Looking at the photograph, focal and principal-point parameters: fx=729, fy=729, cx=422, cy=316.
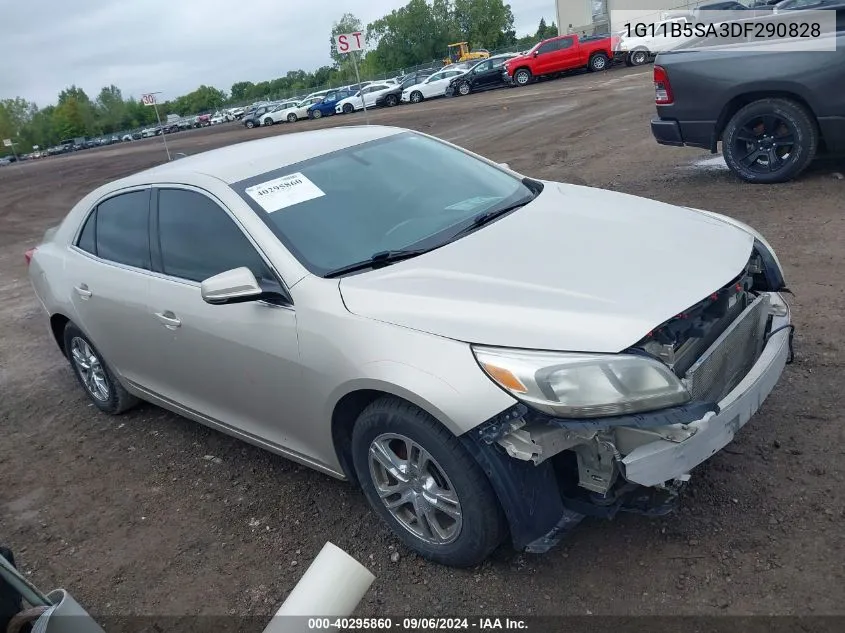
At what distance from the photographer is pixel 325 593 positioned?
2039 mm

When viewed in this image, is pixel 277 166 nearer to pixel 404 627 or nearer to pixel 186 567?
pixel 186 567

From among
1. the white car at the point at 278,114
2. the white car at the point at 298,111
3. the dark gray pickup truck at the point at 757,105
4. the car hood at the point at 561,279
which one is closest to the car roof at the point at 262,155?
the car hood at the point at 561,279

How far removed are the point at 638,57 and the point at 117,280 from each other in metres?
27.2

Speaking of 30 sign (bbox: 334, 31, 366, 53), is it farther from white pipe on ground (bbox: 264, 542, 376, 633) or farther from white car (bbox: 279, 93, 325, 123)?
white car (bbox: 279, 93, 325, 123)

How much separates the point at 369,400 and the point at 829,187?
5827mm

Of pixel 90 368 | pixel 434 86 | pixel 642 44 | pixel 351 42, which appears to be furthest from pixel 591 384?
pixel 434 86

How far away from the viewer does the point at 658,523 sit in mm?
3039

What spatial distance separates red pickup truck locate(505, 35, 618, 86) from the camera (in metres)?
28.3

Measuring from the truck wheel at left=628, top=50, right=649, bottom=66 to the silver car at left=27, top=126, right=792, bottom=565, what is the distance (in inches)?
1015

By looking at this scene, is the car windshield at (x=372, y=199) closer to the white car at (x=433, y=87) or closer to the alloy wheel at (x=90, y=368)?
the alloy wheel at (x=90, y=368)

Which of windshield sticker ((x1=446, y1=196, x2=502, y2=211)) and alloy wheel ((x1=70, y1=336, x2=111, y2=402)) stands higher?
windshield sticker ((x1=446, y1=196, x2=502, y2=211))

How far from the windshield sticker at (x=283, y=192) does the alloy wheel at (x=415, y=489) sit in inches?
49.2

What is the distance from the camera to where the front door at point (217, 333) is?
127 inches

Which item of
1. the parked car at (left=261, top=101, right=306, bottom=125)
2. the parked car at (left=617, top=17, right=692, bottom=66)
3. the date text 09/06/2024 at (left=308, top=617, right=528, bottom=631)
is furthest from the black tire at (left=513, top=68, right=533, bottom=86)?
the date text 09/06/2024 at (left=308, top=617, right=528, bottom=631)
